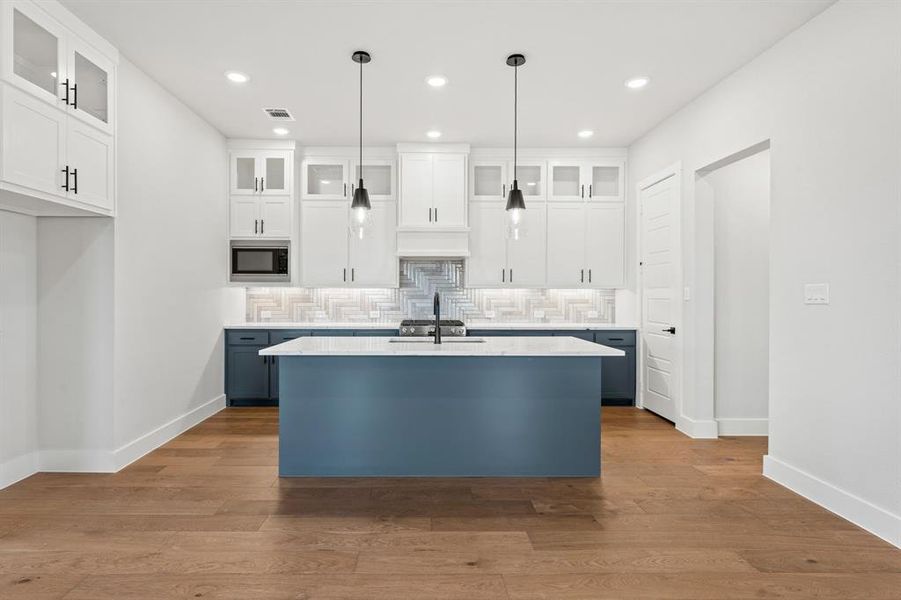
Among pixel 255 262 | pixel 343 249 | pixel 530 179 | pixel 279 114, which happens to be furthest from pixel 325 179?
pixel 530 179

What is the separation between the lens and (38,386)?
11.0 ft

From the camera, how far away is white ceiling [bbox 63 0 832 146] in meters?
2.90

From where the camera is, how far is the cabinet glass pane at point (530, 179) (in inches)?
222

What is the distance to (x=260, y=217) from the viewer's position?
538 centimetres

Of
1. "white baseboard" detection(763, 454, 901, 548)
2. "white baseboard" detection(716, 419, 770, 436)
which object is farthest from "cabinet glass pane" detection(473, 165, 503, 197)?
"white baseboard" detection(763, 454, 901, 548)

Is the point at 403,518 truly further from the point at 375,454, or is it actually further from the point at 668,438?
the point at 668,438

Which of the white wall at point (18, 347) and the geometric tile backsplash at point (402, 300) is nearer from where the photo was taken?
the white wall at point (18, 347)

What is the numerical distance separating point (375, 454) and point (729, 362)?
3.12 meters

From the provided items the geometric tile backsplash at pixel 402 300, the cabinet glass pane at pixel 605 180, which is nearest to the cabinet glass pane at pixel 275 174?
the geometric tile backsplash at pixel 402 300

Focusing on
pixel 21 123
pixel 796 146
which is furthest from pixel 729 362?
pixel 21 123

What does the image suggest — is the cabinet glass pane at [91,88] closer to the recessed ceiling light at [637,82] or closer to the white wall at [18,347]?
the white wall at [18,347]

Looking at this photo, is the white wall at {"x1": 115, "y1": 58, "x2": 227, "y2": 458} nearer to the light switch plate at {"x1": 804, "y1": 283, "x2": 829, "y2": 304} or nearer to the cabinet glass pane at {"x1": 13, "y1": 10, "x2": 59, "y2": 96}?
the cabinet glass pane at {"x1": 13, "y1": 10, "x2": 59, "y2": 96}

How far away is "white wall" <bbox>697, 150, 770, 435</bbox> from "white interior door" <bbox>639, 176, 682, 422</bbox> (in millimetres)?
338

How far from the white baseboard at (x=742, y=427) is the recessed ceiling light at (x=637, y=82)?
2893mm
